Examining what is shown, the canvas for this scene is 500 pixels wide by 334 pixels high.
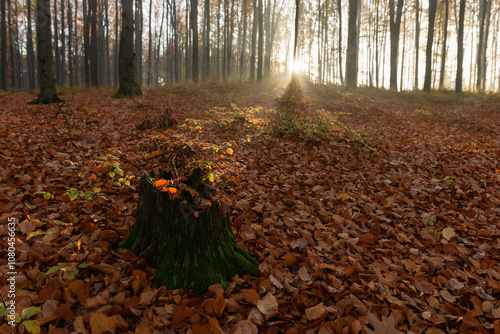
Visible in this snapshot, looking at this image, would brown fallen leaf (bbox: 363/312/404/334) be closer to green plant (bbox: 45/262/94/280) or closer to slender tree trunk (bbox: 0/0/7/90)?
green plant (bbox: 45/262/94/280)

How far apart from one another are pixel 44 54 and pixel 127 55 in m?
2.62

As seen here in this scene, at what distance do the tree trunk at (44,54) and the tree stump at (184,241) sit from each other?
8.54 m

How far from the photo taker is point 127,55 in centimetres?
1002

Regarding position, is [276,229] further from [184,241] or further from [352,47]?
[352,47]

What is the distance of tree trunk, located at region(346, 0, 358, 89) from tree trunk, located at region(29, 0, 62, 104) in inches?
599

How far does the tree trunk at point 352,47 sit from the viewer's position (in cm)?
1602

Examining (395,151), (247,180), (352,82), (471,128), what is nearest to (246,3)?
(352,82)

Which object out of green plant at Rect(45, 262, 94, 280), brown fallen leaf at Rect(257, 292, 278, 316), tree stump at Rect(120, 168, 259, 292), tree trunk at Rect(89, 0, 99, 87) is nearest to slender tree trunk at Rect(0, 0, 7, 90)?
tree trunk at Rect(89, 0, 99, 87)

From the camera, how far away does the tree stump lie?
204 cm

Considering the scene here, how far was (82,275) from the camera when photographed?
2.04 m

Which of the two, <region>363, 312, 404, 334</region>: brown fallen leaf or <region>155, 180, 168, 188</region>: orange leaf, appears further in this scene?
<region>155, 180, 168, 188</region>: orange leaf

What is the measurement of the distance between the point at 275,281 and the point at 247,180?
6.91 ft

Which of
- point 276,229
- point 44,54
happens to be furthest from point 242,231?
point 44,54

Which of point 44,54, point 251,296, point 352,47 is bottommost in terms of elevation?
point 251,296
